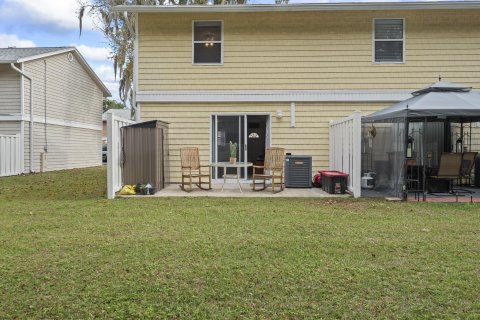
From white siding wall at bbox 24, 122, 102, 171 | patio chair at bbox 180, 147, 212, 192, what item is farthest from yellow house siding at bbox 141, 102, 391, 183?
white siding wall at bbox 24, 122, 102, 171

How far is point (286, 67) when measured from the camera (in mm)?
11281

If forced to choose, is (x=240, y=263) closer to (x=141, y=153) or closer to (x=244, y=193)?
(x=244, y=193)

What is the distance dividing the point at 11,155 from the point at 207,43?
8.80m

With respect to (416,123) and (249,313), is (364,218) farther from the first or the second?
(416,123)

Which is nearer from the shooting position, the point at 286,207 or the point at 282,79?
the point at 286,207

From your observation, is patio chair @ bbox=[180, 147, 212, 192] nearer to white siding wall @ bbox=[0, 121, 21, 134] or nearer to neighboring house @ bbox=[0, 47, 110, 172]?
white siding wall @ bbox=[0, 121, 21, 134]

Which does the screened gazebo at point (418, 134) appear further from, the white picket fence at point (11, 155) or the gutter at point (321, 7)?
the white picket fence at point (11, 155)

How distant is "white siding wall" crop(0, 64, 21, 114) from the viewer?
50.8ft

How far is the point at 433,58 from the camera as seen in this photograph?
11.2m

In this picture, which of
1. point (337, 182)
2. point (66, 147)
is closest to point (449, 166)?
point (337, 182)

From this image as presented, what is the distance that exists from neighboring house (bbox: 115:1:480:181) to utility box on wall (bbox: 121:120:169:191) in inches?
75.9

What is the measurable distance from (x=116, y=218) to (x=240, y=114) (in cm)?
577

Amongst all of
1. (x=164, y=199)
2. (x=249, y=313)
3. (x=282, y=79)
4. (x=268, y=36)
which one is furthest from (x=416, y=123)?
(x=249, y=313)

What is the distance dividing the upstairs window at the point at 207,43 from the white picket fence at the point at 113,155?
10.9ft
